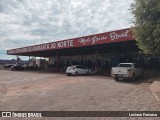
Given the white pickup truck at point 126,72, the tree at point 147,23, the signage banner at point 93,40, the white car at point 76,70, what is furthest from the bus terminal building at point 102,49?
the tree at point 147,23

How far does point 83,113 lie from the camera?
10.3 metres

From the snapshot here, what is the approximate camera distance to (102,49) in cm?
4353

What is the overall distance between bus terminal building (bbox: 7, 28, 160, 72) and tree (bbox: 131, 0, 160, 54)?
312 inches

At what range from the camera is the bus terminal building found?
1173 inches

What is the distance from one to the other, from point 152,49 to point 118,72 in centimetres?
666

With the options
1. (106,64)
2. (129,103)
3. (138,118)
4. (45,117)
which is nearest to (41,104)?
(45,117)

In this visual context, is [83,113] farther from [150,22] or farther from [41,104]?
[150,22]

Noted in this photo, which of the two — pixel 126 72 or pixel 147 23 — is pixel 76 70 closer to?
pixel 126 72

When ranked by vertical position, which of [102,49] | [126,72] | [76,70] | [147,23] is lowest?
[126,72]

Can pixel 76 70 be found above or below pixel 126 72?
above

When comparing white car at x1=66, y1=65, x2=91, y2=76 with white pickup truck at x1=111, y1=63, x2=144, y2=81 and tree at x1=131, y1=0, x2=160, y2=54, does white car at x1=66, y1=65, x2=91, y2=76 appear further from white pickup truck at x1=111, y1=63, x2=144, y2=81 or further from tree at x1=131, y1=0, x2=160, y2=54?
tree at x1=131, y1=0, x2=160, y2=54

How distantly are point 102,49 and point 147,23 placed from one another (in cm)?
2692

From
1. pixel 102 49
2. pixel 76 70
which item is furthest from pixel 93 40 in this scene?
pixel 102 49

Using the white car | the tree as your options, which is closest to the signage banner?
the white car
